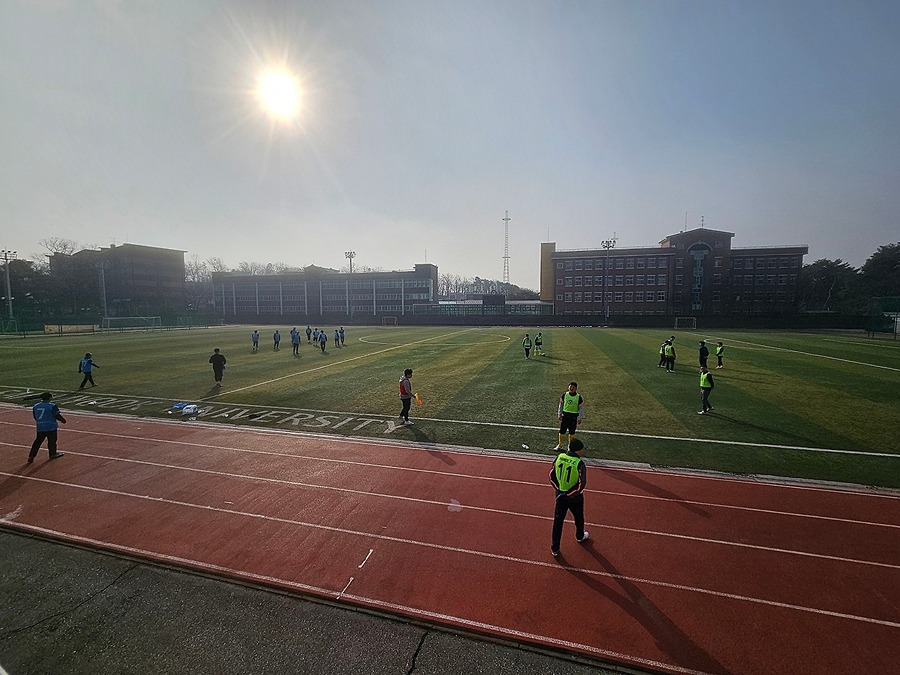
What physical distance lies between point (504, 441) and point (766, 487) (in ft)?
21.6

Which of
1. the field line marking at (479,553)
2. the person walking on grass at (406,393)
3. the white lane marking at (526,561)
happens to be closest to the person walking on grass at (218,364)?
the field line marking at (479,553)

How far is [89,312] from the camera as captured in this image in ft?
241

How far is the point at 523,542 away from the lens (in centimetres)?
753

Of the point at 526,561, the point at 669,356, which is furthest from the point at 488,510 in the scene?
the point at 669,356

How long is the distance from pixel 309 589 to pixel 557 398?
13.6 meters

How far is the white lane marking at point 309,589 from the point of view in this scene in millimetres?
5199

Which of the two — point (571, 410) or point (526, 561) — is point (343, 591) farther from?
point (571, 410)

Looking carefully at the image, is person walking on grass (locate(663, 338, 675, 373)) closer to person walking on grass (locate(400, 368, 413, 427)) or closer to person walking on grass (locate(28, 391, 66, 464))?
person walking on grass (locate(400, 368, 413, 427))

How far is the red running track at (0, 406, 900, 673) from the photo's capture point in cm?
554

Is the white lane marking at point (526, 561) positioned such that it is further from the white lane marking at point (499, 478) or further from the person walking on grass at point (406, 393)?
the person walking on grass at point (406, 393)

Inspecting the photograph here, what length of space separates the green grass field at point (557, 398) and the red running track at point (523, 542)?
1.94 meters

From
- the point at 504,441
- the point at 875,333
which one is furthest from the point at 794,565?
the point at 875,333

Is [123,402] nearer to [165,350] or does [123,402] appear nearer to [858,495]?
[165,350]

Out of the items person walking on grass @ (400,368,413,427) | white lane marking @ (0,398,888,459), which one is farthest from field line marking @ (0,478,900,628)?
person walking on grass @ (400,368,413,427)
